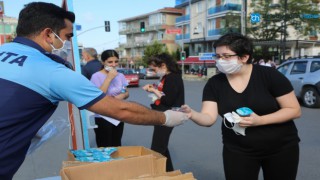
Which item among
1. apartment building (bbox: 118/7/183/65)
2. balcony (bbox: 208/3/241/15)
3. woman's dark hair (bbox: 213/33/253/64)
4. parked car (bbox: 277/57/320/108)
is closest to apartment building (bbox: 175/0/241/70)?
balcony (bbox: 208/3/241/15)

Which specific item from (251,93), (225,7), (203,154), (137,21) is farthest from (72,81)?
(137,21)

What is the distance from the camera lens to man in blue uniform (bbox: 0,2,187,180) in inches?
69.0

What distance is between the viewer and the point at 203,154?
19.5ft

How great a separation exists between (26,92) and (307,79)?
35.8 feet

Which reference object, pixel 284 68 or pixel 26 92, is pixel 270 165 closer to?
pixel 26 92

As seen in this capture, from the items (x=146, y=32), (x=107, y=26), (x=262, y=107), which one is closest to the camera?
(x=262, y=107)

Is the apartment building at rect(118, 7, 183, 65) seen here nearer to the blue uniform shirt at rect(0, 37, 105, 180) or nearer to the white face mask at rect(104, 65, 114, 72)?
the white face mask at rect(104, 65, 114, 72)

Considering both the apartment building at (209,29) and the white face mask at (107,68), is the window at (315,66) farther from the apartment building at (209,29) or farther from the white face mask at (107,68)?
the apartment building at (209,29)

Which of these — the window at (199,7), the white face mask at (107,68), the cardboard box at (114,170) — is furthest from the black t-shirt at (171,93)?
the window at (199,7)

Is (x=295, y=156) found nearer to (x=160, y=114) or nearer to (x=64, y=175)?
(x=160, y=114)

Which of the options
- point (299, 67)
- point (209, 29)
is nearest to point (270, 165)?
point (299, 67)

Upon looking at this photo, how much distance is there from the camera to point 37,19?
77.6 inches

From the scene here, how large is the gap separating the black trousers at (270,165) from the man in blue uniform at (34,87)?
1.09 metres

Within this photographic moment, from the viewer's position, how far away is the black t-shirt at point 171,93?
14.8 ft
